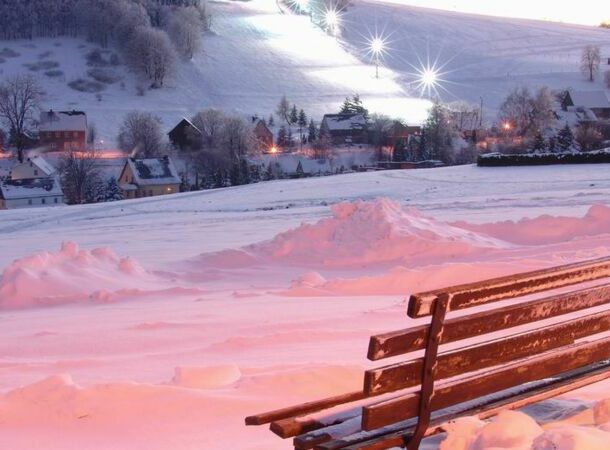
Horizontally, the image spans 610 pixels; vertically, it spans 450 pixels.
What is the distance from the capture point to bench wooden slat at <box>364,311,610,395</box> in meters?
3.86

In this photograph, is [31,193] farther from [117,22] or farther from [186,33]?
[117,22]

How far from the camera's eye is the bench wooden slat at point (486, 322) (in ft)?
12.4

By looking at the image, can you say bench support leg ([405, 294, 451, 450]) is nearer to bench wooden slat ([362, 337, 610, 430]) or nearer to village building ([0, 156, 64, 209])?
bench wooden slat ([362, 337, 610, 430])

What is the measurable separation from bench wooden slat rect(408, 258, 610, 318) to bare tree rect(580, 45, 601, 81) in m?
130

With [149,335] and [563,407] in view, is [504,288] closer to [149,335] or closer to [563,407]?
[563,407]

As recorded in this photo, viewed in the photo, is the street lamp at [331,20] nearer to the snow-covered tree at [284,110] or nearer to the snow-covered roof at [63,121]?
the snow-covered tree at [284,110]

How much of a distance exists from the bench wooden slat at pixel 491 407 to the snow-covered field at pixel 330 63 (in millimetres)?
96004

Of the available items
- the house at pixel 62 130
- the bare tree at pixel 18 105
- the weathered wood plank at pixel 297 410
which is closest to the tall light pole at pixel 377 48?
the house at pixel 62 130

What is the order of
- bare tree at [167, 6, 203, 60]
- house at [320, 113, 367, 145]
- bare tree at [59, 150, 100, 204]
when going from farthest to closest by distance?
bare tree at [167, 6, 203, 60], house at [320, 113, 367, 145], bare tree at [59, 150, 100, 204]

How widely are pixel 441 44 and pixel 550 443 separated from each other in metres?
147

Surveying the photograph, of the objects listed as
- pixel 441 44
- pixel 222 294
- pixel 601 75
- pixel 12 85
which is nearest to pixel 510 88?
pixel 601 75

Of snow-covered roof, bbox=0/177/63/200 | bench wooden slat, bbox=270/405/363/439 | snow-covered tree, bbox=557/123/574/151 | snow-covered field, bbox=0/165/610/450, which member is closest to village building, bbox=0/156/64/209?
snow-covered roof, bbox=0/177/63/200

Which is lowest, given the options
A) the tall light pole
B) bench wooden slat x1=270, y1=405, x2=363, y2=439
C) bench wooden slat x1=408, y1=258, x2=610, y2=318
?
bench wooden slat x1=270, y1=405, x2=363, y2=439

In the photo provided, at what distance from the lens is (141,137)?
90.2m
